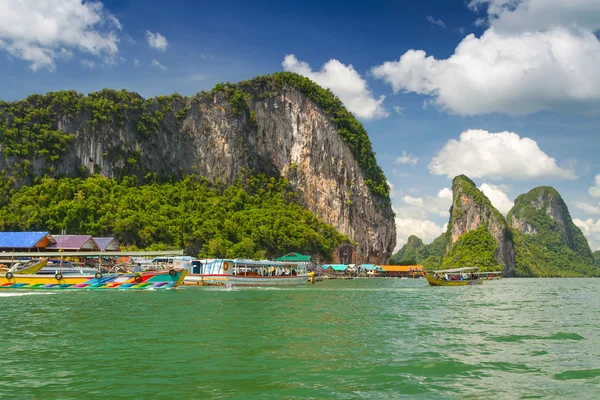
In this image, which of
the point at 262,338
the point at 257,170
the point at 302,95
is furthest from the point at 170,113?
the point at 262,338

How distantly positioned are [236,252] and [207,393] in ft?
252

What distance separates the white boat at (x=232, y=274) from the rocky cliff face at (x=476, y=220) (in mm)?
116550

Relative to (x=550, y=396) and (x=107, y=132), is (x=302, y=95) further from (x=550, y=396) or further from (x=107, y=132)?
(x=550, y=396)

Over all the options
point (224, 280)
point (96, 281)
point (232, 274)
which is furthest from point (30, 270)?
point (232, 274)

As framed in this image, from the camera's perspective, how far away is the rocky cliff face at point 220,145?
93312 mm

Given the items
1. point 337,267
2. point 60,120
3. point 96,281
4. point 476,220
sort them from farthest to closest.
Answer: point 476,220, point 337,267, point 60,120, point 96,281

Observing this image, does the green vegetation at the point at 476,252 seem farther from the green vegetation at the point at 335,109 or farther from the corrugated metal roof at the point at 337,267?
the corrugated metal roof at the point at 337,267

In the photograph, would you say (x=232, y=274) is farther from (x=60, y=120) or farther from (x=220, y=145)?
(x=220, y=145)

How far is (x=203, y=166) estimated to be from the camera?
11062 cm

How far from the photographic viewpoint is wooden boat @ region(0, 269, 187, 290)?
38.4 m

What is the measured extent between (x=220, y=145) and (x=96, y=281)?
74.8 m

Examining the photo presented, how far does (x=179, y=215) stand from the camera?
300 feet

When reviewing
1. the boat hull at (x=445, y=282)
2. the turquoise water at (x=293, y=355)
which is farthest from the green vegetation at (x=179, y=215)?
the turquoise water at (x=293, y=355)

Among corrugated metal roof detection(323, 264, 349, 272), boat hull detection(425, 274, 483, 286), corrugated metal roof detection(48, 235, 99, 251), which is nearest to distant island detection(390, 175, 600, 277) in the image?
corrugated metal roof detection(323, 264, 349, 272)
